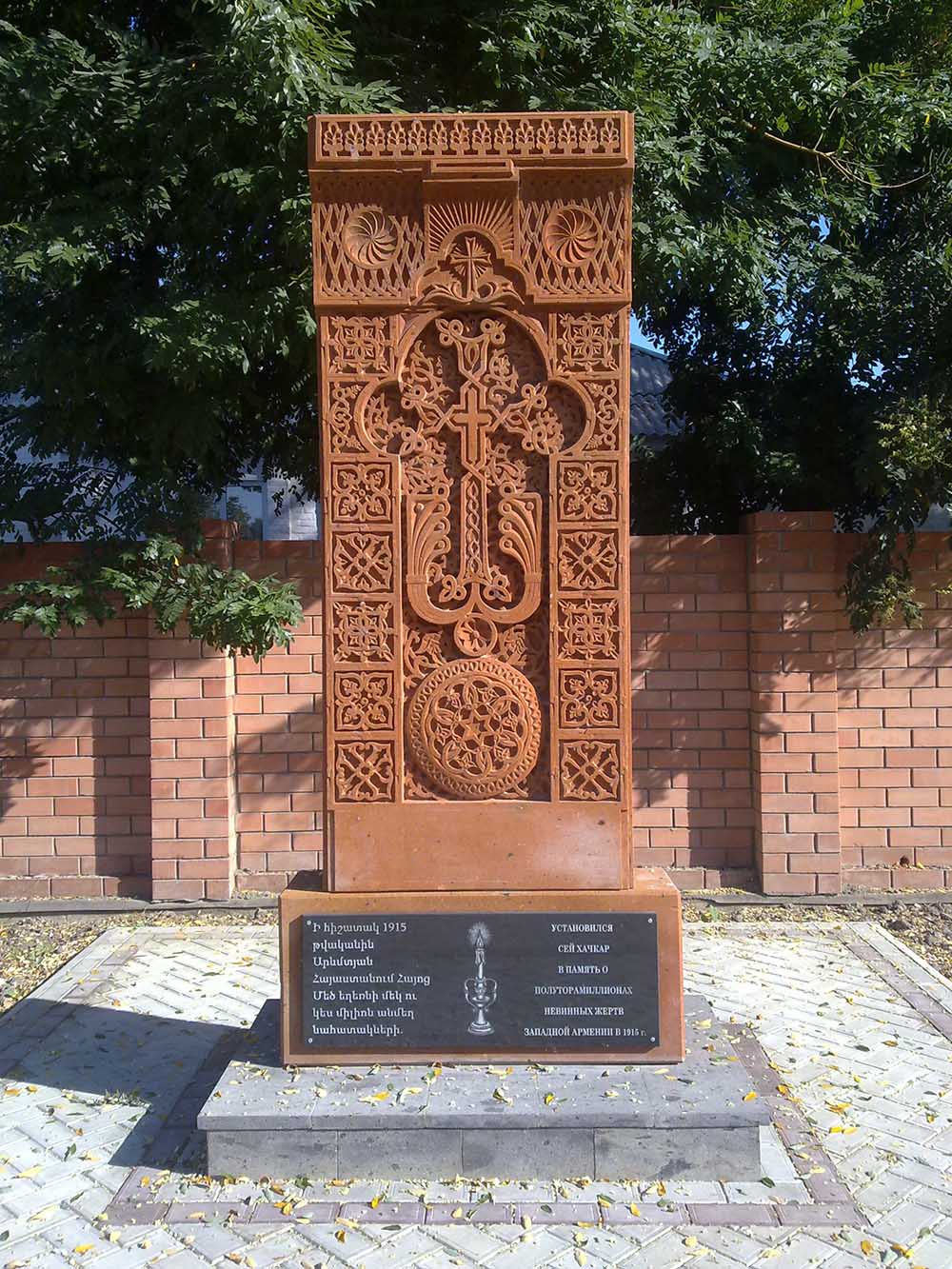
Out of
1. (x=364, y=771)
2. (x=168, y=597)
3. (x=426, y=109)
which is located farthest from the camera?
(x=168, y=597)

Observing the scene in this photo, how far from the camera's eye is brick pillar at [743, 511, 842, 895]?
5.93 m

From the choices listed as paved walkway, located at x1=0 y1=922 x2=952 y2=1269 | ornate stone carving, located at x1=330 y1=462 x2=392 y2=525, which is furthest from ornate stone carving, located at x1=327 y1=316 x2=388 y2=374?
paved walkway, located at x1=0 y1=922 x2=952 y2=1269

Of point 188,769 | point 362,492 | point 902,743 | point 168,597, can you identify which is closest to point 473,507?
point 362,492

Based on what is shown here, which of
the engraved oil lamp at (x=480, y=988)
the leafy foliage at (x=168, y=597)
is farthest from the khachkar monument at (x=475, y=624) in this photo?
the leafy foliage at (x=168, y=597)

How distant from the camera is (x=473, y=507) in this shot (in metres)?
3.40

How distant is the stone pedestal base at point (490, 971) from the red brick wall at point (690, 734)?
2775 millimetres

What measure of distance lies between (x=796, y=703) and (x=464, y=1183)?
3.75 metres

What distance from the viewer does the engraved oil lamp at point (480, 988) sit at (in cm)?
327

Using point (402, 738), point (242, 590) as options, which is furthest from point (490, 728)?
point (242, 590)

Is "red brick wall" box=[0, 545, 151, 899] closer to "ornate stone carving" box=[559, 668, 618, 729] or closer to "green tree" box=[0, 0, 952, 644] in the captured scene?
"green tree" box=[0, 0, 952, 644]

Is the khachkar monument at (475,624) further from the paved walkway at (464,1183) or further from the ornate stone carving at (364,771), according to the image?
the paved walkway at (464,1183)

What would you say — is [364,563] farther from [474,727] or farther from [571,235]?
[571,235]

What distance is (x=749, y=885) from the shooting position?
239 inches

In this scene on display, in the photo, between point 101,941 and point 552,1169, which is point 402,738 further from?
point 101,941
